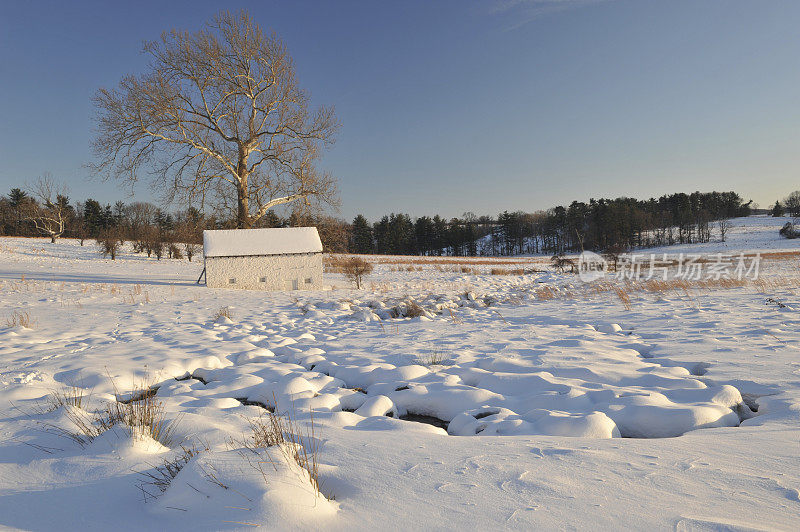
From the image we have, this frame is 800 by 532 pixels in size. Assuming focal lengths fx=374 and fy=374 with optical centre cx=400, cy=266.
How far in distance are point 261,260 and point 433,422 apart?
45.8ft

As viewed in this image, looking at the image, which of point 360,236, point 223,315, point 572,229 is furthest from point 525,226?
point 223,315

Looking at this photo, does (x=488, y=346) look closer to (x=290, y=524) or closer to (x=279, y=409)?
(x=279, y=409)

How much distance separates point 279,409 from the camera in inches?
134

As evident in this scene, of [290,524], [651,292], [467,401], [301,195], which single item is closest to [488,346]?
[467,401]

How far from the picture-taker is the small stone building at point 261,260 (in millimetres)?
15422

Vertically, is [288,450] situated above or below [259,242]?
below

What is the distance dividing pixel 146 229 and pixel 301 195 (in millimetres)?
28876

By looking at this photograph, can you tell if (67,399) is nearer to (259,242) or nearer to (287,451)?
(287,451)

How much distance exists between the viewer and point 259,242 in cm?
1625

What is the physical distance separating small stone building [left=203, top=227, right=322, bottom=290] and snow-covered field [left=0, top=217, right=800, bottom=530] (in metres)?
7.83

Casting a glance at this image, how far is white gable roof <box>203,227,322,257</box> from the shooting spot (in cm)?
1558
